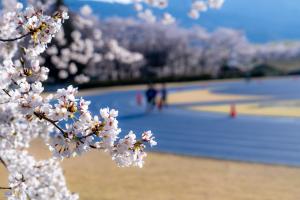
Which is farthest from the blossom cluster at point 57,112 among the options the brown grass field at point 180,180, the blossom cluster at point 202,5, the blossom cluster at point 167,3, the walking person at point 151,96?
the walking person at point 151,96

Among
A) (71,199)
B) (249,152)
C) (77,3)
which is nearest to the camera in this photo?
(71,199)

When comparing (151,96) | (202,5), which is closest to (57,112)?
(202,5)

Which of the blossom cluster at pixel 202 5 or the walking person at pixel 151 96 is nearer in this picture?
the blossom cluster at pixel 202 5

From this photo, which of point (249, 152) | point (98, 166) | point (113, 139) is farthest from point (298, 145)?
point (113, 139)

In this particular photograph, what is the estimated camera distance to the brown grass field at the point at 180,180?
1274 centimetres

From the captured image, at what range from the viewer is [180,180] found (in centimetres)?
1456

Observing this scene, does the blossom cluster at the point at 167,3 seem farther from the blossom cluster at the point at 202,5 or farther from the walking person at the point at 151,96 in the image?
the walking person at the point at 151,96

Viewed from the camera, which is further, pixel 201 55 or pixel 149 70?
pixel 201 55

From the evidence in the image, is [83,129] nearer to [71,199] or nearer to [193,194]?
[71,199]

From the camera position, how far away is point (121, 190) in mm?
13219

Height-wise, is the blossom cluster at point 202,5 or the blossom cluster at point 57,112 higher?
the blossom cluster at point 202,5

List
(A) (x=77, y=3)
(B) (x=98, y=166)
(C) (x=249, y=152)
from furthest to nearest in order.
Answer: (C) (x=249, y=152), (B) (x=98, y=166), (A) (x=77, y=3)

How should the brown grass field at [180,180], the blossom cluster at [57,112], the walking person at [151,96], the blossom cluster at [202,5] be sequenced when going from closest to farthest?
the blossom cluster at [57,112] < the blossom cluster at [202,5] < the brown grass field at [180,180] < the walking person at [151,96]

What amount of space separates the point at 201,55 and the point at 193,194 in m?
89.4
